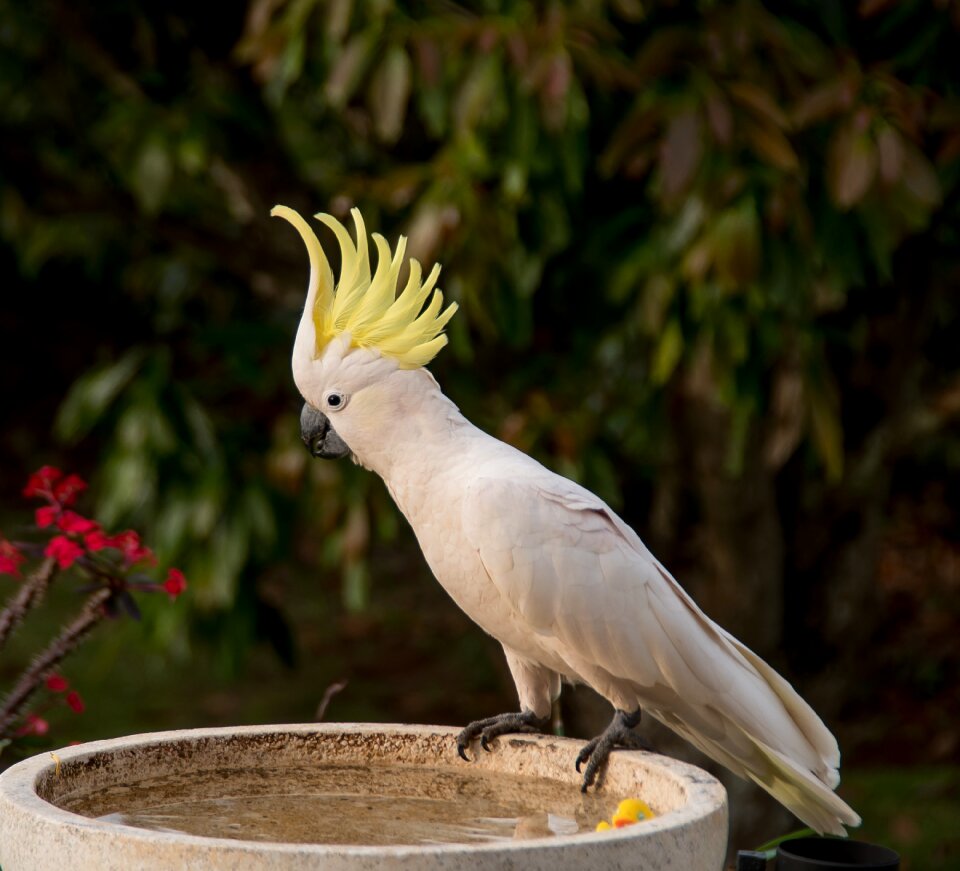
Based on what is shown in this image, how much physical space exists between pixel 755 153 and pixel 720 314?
0.37 m

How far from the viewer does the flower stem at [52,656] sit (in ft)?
6.72

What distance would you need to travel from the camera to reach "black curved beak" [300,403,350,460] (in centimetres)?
205

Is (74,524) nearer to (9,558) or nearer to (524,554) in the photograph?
(9,558)

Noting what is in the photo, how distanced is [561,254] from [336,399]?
1.53 metres

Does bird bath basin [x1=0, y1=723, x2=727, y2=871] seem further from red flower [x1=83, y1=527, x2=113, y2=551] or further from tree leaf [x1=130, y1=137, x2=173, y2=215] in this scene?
tree leaf [x1=130, y1=137, x2=173, y2=215]

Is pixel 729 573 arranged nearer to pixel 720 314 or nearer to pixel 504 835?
pixel 720 314

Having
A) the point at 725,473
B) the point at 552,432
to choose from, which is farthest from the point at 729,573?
the point at 552,432

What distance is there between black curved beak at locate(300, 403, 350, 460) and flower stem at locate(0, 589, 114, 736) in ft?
1.28

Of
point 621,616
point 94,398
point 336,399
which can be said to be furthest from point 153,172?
point 621,616

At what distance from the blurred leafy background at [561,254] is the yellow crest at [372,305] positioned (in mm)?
591

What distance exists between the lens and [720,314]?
109 inches

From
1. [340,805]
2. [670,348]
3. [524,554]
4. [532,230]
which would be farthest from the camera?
[532,230]

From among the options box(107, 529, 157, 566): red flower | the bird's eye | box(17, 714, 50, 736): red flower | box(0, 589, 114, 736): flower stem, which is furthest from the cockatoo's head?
box(17, 714, 50, 736): red flower

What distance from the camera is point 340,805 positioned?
174 cm
